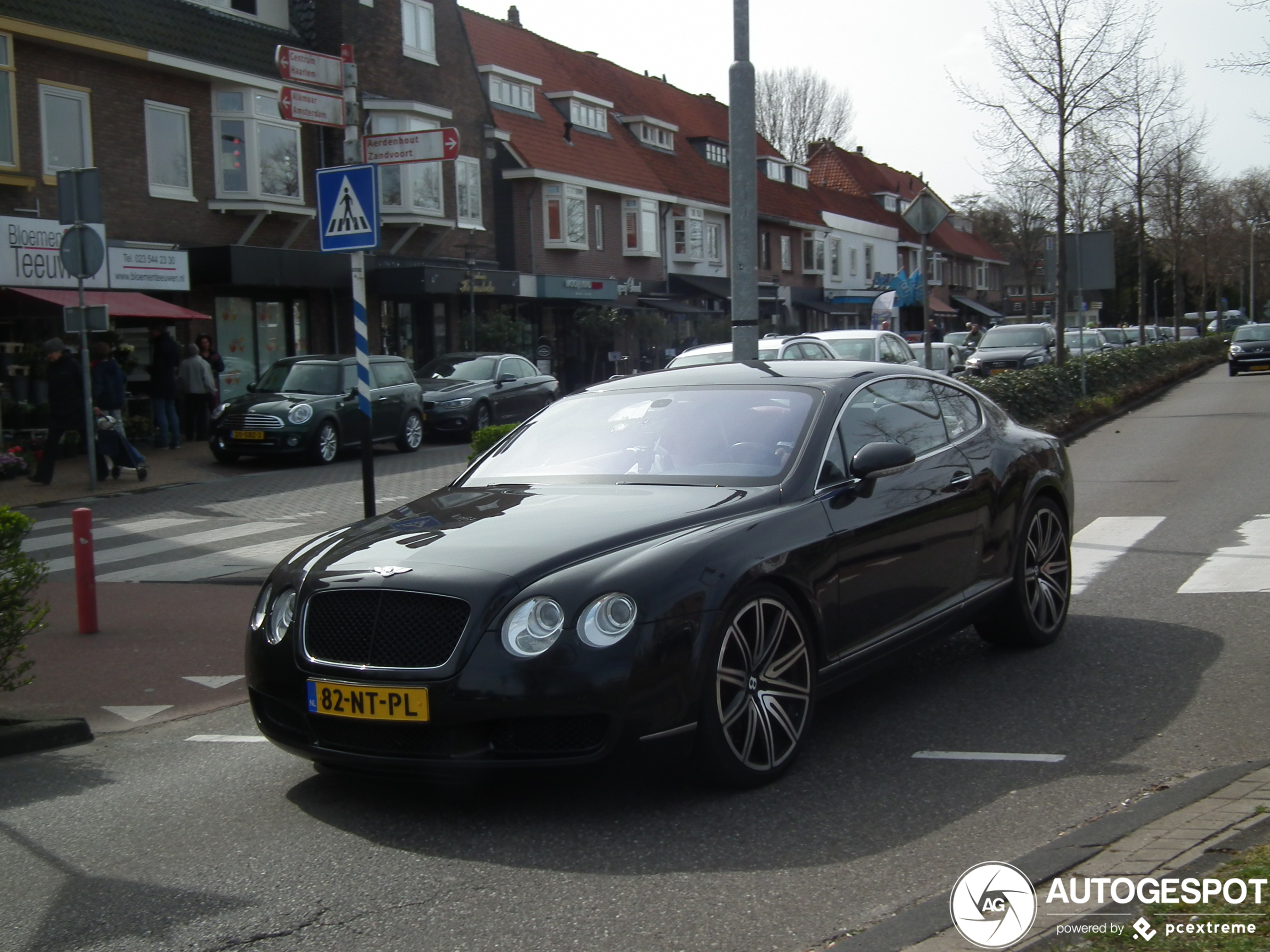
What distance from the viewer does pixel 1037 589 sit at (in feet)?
22.0

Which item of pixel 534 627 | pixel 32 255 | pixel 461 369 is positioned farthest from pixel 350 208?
pixel 461 369

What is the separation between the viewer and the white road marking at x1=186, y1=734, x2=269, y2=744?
5.81 meters

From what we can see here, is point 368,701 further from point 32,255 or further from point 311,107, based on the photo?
point 32,255

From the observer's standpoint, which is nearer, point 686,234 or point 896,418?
point 896,418

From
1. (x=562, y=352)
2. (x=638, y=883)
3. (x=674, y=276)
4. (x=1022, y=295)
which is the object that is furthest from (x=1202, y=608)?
(x=1022, y=295)

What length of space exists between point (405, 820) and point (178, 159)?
22939mm

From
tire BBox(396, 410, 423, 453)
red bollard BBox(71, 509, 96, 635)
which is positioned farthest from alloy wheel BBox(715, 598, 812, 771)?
tire BBox(396, 410, 423, 453)

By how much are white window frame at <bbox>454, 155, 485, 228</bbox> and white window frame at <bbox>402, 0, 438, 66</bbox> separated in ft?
8.68

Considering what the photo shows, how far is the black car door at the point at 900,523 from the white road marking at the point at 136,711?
3.48m

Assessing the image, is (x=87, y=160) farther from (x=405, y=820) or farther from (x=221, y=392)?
(x=405, y=820)

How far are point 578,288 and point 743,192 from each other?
26677 mm

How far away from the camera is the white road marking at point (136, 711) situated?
643 cm

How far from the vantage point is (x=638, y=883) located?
12.6 ft

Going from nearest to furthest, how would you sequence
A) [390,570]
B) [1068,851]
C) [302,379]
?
1. [1068,851]
2. [390,570]
3. [302,379]
